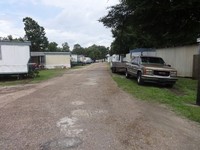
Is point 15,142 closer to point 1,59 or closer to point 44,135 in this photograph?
point 44,135

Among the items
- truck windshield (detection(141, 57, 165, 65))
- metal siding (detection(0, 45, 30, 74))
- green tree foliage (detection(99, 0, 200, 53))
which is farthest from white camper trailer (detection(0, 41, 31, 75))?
truck windshield (detection(141, 57, 165, 65))

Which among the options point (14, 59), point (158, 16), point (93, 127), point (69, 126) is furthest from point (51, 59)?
point (93, 127)

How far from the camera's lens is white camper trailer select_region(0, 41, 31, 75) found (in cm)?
1828

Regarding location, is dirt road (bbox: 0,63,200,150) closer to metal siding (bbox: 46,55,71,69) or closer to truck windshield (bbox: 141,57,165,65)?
truck windshield (bbox: 141,57,165,65)

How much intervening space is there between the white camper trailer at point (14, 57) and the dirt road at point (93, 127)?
34.6 feet

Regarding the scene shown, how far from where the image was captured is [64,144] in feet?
15.4

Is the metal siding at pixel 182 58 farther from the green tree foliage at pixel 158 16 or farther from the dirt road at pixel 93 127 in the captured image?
the dirt road at pixel 93 127

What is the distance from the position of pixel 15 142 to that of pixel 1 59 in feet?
48.7

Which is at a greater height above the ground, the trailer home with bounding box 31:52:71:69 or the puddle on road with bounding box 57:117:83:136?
the trailer home with bounding box 31:52:71:69

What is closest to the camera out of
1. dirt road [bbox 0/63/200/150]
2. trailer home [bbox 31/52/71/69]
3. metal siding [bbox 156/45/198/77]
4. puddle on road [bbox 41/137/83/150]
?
puddle on road [bbox 41/137/83/150]

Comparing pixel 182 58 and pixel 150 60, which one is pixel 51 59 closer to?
pixel 182 58

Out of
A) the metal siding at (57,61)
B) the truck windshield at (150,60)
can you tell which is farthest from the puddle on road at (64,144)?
the metal siding at (57,61)

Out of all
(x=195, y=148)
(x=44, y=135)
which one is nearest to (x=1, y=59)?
(x=44, y=135)

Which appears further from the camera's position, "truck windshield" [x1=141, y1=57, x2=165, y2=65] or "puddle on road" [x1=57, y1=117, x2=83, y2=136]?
"truck windshield" [x1=141, y1=57, x2=165, y2=65]
